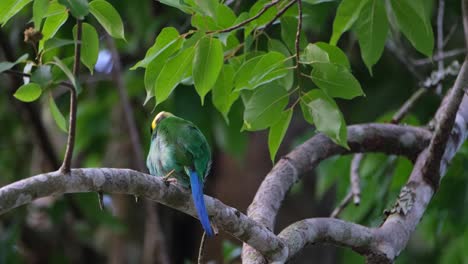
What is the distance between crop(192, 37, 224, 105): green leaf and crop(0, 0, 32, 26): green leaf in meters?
0.49

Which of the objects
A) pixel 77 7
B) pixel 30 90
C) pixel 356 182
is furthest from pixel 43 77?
pixel 356 182

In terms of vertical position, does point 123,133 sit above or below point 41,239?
above

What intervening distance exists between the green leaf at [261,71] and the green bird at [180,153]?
1.02 feet

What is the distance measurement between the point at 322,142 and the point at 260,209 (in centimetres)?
65

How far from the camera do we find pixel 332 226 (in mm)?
2643

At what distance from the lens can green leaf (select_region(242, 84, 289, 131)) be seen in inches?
94.5

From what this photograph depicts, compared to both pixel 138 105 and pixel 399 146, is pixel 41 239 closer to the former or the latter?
pixel 138 105

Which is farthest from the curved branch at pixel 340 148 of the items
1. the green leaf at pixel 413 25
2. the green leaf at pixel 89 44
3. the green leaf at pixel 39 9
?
the green leaf at pixel 39 9

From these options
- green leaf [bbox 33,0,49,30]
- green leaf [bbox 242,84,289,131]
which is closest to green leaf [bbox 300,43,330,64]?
green leaf [bbox 242,84,289,131]

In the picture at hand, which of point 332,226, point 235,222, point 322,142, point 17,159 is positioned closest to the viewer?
point 235,222

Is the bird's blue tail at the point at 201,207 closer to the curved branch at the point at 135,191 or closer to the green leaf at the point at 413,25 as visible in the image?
the curved branch at the point at 135,191

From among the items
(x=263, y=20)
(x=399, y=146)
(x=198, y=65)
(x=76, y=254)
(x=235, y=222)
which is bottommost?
(x=76, y=254)

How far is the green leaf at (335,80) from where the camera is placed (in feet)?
7.72

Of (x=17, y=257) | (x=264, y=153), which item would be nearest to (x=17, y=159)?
(x=17, y=257)
